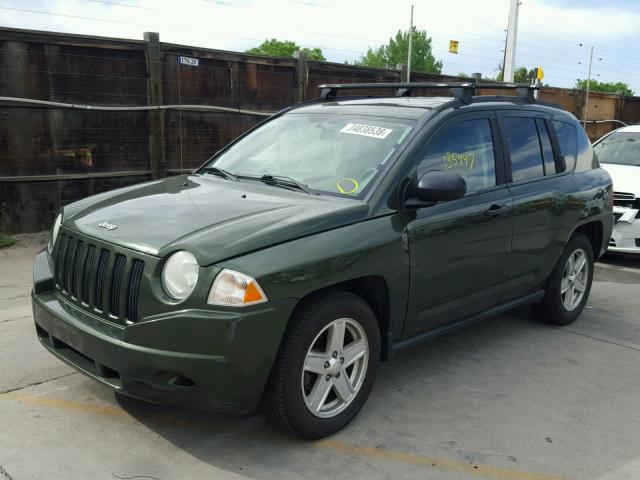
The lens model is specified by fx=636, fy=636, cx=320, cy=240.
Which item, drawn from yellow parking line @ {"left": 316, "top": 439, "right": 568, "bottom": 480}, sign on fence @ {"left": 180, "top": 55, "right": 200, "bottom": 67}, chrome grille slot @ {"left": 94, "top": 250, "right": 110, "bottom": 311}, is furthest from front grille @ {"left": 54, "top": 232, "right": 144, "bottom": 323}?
sign on fence @ {"left": 180, "top": 55, "right": 200, "bottom": 67}

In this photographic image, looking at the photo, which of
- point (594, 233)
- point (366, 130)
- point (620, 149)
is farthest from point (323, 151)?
point (620, 149)

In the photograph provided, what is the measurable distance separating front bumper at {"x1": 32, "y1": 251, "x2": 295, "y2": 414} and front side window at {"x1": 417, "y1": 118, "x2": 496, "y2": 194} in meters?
1.49

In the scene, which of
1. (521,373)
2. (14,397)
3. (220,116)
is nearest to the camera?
(14,397)

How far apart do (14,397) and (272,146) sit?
7.36ft

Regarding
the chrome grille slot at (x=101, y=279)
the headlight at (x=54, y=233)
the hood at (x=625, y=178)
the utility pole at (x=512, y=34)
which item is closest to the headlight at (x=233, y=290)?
the chrome grille slot at (x=101, y=279)

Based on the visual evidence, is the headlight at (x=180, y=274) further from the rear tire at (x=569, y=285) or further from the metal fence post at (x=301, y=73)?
the metal fence post at (x=301, y=73)

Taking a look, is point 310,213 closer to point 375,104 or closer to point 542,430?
point 375,104

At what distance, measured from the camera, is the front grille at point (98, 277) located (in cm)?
301

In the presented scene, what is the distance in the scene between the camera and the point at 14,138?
7668mm

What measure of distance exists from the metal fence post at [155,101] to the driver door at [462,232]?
18.5ft

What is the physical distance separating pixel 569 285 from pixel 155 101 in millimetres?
6004

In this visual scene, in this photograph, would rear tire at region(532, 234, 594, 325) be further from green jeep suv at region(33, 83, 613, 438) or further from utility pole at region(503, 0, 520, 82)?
utility pole at region(503, 0, 520, 82)

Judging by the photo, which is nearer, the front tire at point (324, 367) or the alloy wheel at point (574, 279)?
the front tire at point (324, 367)

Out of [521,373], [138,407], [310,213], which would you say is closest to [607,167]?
[521,373]
